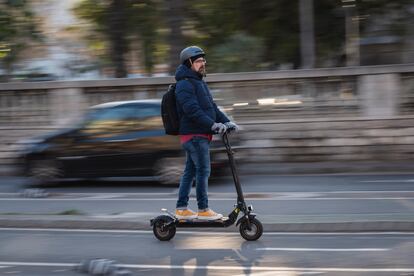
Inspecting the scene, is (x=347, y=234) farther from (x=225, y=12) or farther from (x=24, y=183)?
(x=225, y=12)

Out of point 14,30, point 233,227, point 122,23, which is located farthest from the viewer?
point 122,23

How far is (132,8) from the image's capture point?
80.4 feet

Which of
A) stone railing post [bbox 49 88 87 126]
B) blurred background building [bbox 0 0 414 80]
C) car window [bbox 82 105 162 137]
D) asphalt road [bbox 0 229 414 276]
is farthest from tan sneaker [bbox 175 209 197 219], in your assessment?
blurred background building [bbox 0 0 414 80]

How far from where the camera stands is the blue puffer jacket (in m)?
7.09

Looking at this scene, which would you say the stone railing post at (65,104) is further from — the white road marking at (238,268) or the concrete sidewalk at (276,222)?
the white road marking at (238,268)

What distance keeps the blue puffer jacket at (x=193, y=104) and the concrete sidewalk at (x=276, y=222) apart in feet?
4.67

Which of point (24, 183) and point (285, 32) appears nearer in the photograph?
point (24, 183)

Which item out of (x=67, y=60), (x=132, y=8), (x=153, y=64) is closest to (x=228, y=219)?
(x=132, y=8)

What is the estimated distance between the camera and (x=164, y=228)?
7559 millimetres

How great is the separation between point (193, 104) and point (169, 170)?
5.49 m

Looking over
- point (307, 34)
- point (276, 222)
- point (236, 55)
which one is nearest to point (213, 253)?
point (276, 222)

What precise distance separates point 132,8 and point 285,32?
202 inches

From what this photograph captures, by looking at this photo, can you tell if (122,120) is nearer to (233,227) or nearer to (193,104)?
(233,227)

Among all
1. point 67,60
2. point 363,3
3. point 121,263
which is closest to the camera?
point 121,263
